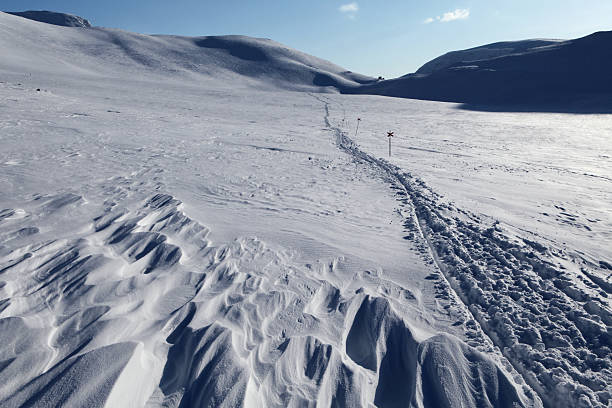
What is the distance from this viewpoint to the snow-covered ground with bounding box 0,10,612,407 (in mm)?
3162

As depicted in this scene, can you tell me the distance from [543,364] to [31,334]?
199 inches

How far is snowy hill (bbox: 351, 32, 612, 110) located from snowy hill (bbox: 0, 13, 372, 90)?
48.6 ft

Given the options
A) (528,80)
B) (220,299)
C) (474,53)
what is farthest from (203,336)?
(474,53)

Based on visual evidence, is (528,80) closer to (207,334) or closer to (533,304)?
(533,304)

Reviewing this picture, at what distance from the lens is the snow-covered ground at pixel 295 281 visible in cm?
316

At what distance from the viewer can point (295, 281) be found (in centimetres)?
480

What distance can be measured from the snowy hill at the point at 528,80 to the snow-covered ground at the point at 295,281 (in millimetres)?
51304

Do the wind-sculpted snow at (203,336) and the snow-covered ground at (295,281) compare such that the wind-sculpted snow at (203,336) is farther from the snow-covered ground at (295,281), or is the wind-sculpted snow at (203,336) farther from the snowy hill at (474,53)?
the snowy hill at (474,53)

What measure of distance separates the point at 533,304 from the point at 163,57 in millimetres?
69990

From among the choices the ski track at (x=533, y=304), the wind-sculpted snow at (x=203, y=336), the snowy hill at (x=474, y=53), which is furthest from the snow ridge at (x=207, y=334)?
the snowy hill at (x=474, y=53)

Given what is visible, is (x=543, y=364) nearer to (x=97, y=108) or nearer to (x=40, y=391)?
(x=40, y=391)

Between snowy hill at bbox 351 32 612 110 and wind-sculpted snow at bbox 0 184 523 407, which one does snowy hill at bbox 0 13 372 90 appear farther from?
wind-sculpted snow at bbox 0 184 523 407

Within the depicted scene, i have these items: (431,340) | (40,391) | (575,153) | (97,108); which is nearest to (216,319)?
(40,391)

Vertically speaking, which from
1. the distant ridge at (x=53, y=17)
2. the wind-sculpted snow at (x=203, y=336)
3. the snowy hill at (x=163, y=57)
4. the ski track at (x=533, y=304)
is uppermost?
the distant ridge at (x=53, y=17)
